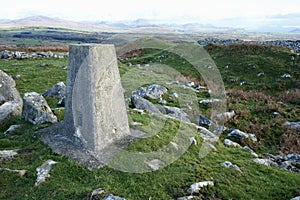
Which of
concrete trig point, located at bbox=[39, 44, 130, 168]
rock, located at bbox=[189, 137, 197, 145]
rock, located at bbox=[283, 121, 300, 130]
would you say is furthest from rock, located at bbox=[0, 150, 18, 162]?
rock, located at bbox=[283, 121, 300, 130]

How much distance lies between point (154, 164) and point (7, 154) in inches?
208

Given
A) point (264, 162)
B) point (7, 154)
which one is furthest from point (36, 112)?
point (264, 162)

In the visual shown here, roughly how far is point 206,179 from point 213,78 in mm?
22347

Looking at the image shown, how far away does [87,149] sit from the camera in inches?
400

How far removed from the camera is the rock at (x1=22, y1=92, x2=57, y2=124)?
12883 mm

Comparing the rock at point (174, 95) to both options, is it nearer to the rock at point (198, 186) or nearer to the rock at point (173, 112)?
the rock at point (173, 112)

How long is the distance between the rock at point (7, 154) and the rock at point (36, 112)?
2760 millimetres

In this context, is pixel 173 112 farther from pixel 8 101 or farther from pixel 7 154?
pixel 7 154

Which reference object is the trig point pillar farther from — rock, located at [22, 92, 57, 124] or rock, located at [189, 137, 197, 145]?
rock, located at [189, 137, 197, 145]

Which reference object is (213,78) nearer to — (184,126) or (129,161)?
(184,126)

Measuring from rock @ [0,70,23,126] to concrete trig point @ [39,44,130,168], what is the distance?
12.8 ft

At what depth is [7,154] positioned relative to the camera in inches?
390

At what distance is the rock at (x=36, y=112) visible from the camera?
12883 millimetres

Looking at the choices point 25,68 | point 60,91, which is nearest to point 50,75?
point 25,68
